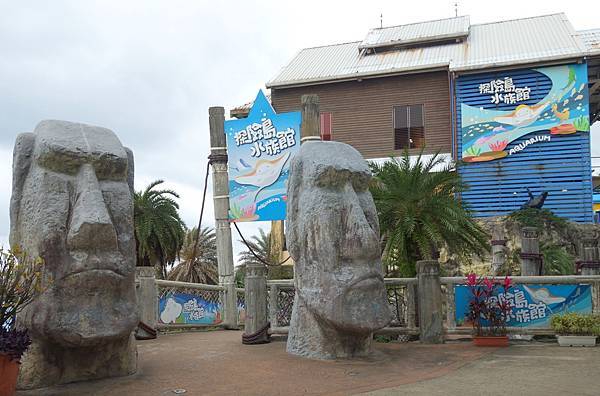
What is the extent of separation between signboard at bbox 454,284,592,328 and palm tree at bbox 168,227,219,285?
20.3m

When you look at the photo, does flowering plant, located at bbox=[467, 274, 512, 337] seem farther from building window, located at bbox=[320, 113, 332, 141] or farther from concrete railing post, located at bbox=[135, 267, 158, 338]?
building window, located at bbox=[320, 113, 332, 141]

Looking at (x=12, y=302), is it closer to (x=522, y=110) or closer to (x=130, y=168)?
(x=130, y=168)

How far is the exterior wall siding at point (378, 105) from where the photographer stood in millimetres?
25328

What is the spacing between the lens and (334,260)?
28.5ft

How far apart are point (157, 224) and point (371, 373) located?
18.9 metres

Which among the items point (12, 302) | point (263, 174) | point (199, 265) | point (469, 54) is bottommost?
point (199, 265)

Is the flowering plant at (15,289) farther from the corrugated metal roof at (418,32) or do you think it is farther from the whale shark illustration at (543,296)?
the corrugated metal roof at (418,32)

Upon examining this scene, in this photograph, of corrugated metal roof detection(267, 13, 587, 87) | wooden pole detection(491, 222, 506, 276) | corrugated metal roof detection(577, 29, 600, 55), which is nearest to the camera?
wooden pole detection(491, 222, 506, 276)

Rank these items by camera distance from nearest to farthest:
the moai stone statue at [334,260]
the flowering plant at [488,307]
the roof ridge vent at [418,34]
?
the moai stone statue at [334,260]
the flowering plant at [488,307]
the roof ridge vent at [418,34]

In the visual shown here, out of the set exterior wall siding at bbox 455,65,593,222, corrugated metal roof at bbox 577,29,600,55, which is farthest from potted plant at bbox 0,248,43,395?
corrugated metal roof at bbox 577,29,600,55

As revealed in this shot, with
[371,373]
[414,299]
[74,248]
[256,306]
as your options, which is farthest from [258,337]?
[74,248]

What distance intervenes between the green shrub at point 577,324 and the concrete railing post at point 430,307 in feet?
6.32

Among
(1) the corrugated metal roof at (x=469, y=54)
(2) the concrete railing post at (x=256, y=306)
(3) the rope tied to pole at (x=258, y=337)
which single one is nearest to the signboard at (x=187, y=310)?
(2) the concrete railing post at (x=256, y=306)

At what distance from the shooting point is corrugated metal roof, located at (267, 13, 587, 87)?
23531mm
